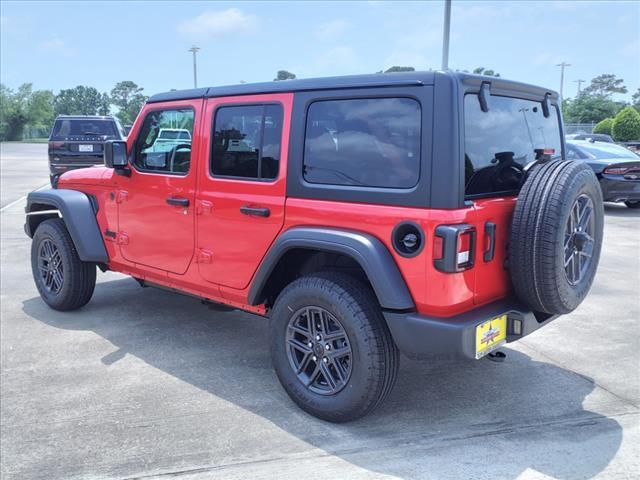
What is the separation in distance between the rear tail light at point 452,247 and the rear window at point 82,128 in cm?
1226

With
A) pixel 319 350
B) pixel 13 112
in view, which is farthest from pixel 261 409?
pixel 13 112

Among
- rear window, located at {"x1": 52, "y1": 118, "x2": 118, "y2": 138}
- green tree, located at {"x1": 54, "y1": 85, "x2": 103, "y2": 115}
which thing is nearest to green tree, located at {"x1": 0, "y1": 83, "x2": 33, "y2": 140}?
green tree, located at {"x1": 54, "y1": 85, "x2": 103, "y2": 115}

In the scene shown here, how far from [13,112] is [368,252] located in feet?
277

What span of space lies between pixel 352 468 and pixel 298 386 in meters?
0.69

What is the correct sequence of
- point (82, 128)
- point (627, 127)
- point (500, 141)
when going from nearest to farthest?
point (500, 141) → point (82, 128) → point (627, 127)

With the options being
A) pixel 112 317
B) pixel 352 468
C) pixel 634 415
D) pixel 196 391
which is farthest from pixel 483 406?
pixel 112 317

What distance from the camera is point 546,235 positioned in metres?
2.95

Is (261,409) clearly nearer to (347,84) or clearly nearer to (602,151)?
(347,84)

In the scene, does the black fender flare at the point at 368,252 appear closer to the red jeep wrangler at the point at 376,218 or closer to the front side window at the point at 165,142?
the red jeep wrangler at the point at 376,218

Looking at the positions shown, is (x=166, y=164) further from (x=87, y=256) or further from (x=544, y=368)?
(x=544, y=368)

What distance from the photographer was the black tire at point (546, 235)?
2.95 meters

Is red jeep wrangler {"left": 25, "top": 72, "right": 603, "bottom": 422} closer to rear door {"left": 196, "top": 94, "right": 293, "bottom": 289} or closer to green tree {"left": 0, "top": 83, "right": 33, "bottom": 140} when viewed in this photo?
rear door {"left": 196, "top": 94, "right": 293, "bottom": 289}

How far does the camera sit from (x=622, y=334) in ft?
15.5

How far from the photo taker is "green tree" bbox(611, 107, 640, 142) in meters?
27.4
